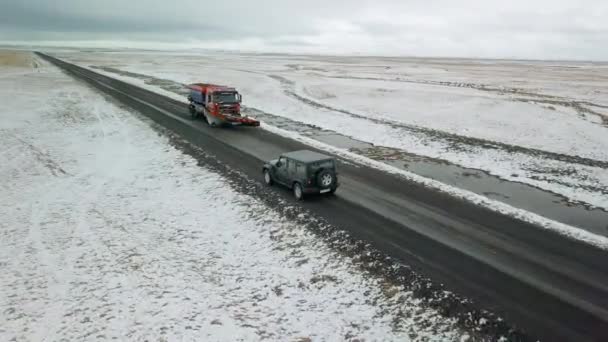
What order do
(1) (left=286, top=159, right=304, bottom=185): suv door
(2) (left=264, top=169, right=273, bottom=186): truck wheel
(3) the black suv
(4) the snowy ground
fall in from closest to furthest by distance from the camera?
(3) the black suv, (1) (left=286, top=159, right=304, bottom=185): suv door, (2) (left=264, top=169, right=273, bottom=186): truck wheel, (4) the snowy ground

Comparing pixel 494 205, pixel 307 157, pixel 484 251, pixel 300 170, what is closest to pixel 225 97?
pixel 307 157

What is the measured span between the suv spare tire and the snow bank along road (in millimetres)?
716

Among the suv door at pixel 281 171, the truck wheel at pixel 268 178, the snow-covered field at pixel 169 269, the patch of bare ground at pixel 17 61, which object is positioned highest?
the patch of bare ground at pixel 17 61

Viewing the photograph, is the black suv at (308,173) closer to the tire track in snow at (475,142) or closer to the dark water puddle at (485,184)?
the dark water puddle at (485,184)

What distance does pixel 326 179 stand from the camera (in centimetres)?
1789

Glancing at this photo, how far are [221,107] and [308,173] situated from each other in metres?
16.8

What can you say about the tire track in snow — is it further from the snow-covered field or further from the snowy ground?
the snow-covered field

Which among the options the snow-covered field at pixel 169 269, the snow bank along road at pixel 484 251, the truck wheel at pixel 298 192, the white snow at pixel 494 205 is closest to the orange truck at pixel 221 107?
the white snow at pixel 494 205

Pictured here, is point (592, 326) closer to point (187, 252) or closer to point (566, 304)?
point (566, 304)

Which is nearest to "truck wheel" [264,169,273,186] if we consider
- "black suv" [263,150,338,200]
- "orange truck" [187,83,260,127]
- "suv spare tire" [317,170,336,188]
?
"black suv" [263,150,338,200]

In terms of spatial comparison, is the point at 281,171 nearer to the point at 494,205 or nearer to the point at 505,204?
the point at 494,205

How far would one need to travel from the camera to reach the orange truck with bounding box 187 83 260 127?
31.8m

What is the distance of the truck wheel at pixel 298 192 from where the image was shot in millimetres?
17939

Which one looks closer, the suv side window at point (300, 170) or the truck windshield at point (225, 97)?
the suv side window at point (300, 170)
